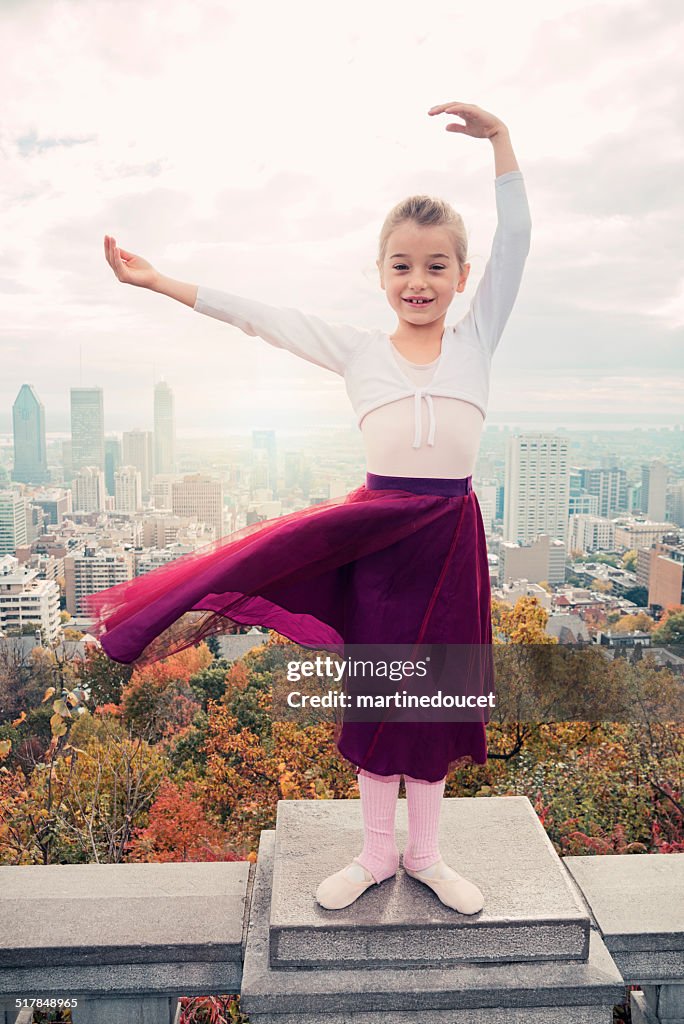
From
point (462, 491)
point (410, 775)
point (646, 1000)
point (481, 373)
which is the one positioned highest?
point (481, 373)

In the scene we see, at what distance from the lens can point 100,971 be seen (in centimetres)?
163

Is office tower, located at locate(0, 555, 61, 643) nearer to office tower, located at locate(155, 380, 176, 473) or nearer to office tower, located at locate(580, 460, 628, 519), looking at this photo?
office tower, located at locate(155, 380, 176, 473)

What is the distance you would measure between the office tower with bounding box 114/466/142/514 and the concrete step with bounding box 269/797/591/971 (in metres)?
3.87

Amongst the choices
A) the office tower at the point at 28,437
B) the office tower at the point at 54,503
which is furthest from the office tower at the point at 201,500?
the office tower at the point at 28,437

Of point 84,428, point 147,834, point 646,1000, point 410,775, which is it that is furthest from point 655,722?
point 84,428

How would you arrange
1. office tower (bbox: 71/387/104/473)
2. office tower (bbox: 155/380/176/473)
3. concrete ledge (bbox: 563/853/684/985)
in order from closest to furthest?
concrete ledge (bbox: 563/853/684/985)
office tower (bbox: 71/387/104/473)
office tower (bbox: 155/380/176/473)

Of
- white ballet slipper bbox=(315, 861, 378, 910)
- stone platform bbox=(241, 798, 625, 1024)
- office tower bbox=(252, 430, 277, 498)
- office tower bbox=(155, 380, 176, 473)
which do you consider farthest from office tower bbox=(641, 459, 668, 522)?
white ballet slipper bbox=(315, 861, 378, 910)

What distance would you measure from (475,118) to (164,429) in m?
3.95

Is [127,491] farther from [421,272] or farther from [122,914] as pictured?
Result: [421,272]

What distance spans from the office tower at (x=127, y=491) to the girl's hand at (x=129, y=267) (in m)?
3.90

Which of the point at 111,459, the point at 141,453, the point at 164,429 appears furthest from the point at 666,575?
the point at 111,459

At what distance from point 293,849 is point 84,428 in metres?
3.72

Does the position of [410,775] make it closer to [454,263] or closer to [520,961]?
[520,961]

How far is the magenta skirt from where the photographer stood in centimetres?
142
